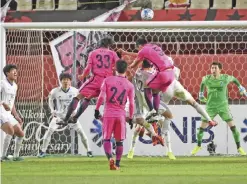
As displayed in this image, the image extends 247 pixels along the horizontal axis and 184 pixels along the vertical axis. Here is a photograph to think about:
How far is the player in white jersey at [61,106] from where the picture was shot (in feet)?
49.1

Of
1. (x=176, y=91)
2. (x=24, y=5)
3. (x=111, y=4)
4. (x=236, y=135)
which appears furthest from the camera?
(x=24, y=5)

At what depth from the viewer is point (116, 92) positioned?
11438 millimetres

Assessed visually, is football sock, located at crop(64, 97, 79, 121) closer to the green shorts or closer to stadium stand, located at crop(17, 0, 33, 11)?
the green shorts

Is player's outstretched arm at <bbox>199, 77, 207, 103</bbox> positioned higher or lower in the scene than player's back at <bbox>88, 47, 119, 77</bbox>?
lower

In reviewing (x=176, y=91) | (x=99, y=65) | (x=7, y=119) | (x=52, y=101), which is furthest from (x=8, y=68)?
(x=176, y=91)

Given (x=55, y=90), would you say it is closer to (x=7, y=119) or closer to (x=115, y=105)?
(x=7, y=119)

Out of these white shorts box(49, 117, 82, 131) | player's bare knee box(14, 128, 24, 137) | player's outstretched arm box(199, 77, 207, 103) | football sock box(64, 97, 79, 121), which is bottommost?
player's bare knee box(14, 128, 24, 137)

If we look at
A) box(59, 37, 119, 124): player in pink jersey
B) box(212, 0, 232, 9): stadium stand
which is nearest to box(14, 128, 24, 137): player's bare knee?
box(59, 37, 119, 124): player in pink jersey

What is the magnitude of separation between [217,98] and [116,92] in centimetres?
422

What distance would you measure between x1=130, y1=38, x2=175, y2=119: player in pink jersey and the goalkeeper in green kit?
5.16 ft

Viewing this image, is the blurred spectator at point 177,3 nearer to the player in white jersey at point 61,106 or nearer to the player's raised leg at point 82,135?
the player in white jersey at point 61,106

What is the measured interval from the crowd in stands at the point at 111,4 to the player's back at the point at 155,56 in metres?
5.50

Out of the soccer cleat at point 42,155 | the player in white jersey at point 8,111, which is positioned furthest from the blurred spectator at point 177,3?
the player in white jersey at point 8,111

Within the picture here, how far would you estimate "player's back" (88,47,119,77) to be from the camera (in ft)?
43.5
